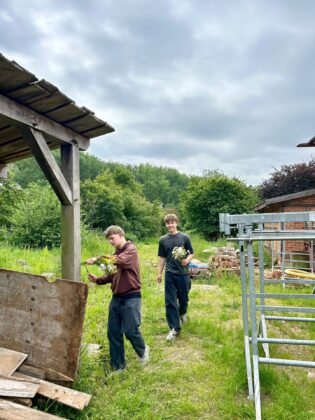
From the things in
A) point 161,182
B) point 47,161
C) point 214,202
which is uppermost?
point 161,182

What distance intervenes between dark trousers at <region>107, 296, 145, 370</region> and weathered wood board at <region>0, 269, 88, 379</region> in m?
0.76

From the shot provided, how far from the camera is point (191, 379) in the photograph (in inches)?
150

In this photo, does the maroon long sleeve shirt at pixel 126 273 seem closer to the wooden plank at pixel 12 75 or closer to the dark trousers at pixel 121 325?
the dark trousers at pixel 121 325

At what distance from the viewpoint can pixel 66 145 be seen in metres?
3.79

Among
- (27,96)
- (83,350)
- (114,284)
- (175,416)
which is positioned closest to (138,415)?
(175,416)

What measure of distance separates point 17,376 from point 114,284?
133 centimetres

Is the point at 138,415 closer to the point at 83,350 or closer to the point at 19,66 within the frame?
the point at 83,350

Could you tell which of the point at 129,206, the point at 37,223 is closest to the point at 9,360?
the point at 37,223

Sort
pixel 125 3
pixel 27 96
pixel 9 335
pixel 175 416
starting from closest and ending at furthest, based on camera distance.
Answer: pixel 27 96, pixel 175 416, pixel 9 335, pixel 125 3

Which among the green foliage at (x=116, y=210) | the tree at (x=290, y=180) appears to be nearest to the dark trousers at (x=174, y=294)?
the green foliage at (x=116, y=210)

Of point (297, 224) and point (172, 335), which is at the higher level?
point (297, 224)

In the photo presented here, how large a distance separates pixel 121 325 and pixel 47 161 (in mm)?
2083

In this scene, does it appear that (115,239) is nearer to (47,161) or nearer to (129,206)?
(47,161)

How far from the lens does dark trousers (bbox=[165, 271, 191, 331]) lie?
5000mm
